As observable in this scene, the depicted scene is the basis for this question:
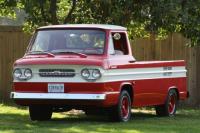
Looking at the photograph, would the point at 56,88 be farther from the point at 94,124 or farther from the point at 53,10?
the point at 53,10

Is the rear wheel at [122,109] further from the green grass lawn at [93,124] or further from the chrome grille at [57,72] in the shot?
the chrome grille at [57,72]

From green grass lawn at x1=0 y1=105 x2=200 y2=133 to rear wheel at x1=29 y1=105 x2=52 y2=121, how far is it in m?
0.15

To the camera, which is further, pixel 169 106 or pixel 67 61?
pixel 169 106

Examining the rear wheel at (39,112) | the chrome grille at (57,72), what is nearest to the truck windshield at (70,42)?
the chrome grille at (57,72)

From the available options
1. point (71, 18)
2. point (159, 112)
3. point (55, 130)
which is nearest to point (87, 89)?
point (55, 130)

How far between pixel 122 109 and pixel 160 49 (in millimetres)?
6225

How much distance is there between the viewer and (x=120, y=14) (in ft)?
55.3

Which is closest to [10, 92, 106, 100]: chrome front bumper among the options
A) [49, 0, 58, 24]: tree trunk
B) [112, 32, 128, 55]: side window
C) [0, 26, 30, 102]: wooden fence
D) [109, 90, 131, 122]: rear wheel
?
[109, 90, 131, 122]: rear wheel

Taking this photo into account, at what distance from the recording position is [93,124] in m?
13.7

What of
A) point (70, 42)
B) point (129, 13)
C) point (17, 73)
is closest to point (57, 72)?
point (17, 73)

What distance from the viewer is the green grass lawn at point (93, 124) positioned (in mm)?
12430

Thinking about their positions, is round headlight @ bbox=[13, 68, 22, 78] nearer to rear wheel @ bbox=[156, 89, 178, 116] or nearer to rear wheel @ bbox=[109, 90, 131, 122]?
rear wheel @ bbox=[109, 90, 131, 122]

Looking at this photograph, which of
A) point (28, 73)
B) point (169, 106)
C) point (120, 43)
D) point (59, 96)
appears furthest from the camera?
point (169, 106)

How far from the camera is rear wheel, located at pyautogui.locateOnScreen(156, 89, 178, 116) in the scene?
54.2ft
